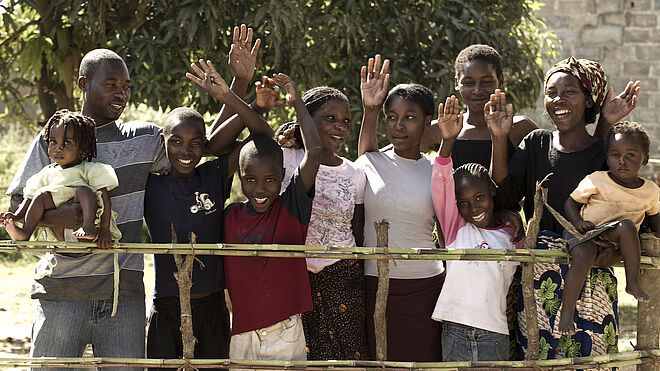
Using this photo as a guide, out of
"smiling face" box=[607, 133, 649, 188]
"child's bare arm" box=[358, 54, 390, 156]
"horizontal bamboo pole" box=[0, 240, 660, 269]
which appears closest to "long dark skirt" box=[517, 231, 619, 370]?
"horizontal bamboo pole" box=[0, 240, 660, 269]

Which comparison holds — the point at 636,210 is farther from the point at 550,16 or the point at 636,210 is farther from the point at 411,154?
the point at 550,16

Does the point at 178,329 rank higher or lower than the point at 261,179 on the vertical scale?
lower

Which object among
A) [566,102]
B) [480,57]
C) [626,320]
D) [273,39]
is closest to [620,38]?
[626,320]

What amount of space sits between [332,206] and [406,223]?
0.30m

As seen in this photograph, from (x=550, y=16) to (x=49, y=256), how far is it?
818cm

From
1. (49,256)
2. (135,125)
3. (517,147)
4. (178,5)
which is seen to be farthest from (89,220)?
(178,5)

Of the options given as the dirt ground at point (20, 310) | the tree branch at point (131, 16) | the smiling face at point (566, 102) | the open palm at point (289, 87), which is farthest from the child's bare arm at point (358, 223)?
the dirt ground at point (20, 310)

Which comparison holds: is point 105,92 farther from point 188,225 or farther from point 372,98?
point 372,98

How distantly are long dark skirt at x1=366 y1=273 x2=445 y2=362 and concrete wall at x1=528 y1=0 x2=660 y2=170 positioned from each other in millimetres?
6907

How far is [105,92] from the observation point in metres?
2.95

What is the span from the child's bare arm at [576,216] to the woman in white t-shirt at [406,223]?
520 mm

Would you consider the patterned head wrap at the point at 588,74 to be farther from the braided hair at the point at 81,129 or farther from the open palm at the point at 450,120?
the braided hair at the point at 81,129

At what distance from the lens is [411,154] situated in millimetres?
3240

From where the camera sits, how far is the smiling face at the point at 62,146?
2770 millimetres
